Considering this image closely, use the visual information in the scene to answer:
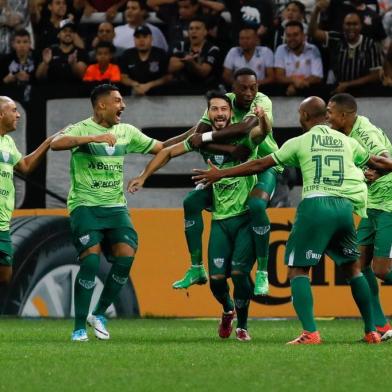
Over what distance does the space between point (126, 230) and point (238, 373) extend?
3.95 metres

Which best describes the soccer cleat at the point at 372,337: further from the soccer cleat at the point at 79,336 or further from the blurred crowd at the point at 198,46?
the blurred crowd at the point at 198,46

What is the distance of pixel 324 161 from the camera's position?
11.5 meters

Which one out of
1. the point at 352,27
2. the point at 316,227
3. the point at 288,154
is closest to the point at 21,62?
the point at 352,27

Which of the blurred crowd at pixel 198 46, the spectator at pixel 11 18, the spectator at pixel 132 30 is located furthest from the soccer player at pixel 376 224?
the spectator at pixel 11 18

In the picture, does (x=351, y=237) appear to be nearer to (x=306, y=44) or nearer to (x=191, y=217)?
(x=191, y=217)

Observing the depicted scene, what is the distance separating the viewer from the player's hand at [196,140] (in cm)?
1263

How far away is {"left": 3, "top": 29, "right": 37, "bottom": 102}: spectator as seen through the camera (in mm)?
19734

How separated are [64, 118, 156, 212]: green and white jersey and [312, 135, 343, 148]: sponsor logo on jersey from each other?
236 cm

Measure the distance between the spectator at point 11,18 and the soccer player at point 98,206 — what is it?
26.7 ft

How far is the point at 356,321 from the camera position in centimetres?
1703

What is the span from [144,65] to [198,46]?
0.89 meters

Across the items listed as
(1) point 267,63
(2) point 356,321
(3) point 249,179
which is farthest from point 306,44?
(3) point 249,179

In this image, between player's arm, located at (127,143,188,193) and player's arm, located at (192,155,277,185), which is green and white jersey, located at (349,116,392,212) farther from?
player's arm, located at (127,143,188,193)

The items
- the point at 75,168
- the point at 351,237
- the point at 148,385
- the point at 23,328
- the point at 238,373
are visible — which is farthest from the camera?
the point at 23,328
